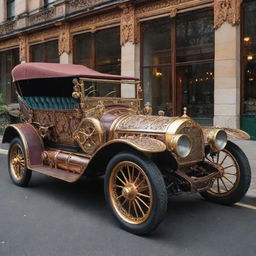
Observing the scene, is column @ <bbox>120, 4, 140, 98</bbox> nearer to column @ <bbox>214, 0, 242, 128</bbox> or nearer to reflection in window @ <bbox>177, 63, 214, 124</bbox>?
reflection in window @ <bbox>177, 63, 214, 124</bbox>

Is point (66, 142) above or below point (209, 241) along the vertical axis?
above

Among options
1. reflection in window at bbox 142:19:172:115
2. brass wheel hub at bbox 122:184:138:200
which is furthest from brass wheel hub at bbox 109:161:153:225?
reflection in window at bbox 142:19:172:115

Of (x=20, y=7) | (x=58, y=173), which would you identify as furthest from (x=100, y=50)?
(x=58, y=173)

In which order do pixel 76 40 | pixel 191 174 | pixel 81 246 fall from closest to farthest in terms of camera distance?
pixel 81 246 < pixel 191 174 < pixel 76 40

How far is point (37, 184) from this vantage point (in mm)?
6996

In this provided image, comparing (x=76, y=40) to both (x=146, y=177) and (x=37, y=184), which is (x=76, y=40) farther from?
(x=146, y=177)

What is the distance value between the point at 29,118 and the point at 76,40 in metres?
12.9

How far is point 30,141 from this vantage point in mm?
6645

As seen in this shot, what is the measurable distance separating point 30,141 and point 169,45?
391 inches

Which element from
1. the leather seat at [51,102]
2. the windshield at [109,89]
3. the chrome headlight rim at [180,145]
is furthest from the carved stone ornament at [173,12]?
the chrome headlight rim at [180,145]

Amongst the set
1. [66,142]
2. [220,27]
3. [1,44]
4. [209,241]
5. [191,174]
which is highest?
[1,44]

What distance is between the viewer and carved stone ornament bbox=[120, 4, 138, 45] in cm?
1586

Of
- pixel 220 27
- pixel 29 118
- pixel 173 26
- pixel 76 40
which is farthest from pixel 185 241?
pixel 76 40

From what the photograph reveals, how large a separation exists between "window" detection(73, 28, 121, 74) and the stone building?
0.05 m
